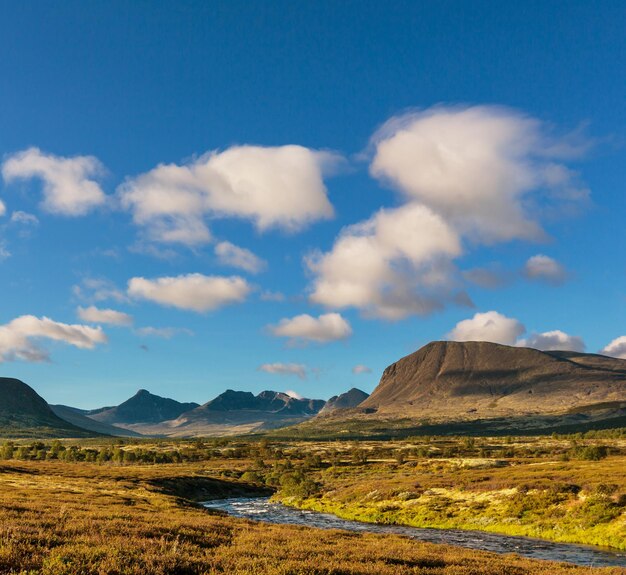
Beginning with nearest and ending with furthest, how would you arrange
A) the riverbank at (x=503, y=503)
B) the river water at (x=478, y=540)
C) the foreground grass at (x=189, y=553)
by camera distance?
the foreground grass at (x=189, y=553)
the river water at (x=478, y=540)
the riverbank at (x=503, y=503)

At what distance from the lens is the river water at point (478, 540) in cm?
3472

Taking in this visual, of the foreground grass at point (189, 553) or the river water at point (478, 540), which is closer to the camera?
the foreground grass at point (189, 553)

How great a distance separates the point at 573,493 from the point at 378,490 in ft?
80.6

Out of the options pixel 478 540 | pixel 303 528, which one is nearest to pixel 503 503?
pixel 478 540

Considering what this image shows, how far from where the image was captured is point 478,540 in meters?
41.3

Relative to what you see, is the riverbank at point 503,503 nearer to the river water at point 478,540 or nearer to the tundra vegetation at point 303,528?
the tundra vegetation at point 303,528

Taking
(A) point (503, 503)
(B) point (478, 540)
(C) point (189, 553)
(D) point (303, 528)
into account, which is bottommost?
(B) point (478, 540)

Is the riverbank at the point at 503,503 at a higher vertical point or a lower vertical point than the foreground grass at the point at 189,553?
lower

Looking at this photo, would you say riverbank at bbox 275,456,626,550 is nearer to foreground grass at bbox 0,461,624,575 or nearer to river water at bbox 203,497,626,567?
river water at bbox 203,497,626,567

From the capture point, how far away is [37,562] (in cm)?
1608

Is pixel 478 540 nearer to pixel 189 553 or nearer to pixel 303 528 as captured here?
pixel 303 528

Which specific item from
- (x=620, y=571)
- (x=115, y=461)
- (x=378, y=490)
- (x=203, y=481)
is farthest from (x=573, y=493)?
(x=115, y=461)

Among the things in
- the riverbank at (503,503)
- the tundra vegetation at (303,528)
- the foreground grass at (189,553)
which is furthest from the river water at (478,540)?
the foreground grass at (189,553)

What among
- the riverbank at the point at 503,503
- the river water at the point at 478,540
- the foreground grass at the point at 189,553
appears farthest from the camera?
the riverbank at the point at 503,503
